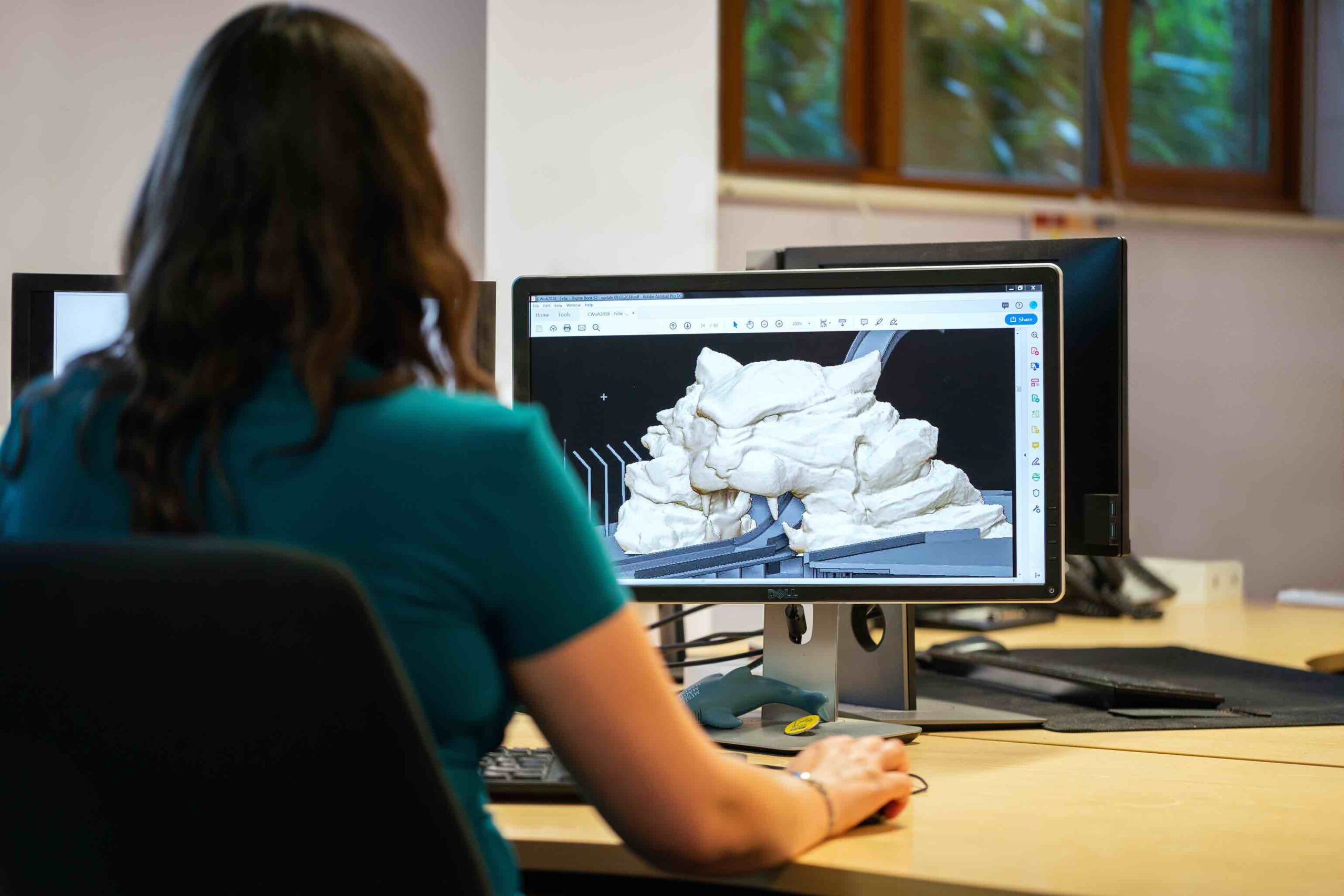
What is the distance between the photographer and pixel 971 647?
71.0 inches

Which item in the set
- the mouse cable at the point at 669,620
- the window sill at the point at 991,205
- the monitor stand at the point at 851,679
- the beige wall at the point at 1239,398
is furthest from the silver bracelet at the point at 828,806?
the beige wall at the point at 1239,398

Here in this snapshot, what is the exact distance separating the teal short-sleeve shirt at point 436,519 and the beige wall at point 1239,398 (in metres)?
2.74

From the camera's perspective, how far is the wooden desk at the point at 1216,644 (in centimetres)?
131

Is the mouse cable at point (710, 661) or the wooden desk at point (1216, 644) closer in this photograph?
the wooden desk at point (1216, 644)

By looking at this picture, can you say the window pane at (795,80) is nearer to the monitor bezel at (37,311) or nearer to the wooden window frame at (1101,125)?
the wooden window frame at (1101,125)

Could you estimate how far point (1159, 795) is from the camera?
A: 113 cm

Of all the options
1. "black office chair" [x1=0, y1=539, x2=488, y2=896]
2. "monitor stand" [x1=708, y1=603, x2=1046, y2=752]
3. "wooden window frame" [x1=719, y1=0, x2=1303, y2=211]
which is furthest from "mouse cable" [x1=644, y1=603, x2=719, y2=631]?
"wooden window frame" [x1=719, y1=0, x2=1303, y2=211]

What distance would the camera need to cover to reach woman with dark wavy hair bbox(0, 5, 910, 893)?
704 millimetres

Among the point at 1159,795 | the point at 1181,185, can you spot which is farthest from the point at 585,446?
the point at 1181,185

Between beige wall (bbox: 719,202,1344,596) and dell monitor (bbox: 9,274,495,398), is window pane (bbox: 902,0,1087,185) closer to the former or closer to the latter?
beige wall (bbox: 719,202,1344,596)

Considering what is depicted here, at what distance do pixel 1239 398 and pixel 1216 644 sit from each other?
1622mm

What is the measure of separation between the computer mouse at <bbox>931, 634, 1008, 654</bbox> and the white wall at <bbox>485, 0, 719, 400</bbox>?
100 cm

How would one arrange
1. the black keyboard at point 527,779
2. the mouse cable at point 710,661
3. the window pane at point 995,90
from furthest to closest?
the window pane at point 995,90, the mouse cable at point 710,661, the black keyboard at point 527,779

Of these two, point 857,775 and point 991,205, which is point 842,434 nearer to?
point 857,775
